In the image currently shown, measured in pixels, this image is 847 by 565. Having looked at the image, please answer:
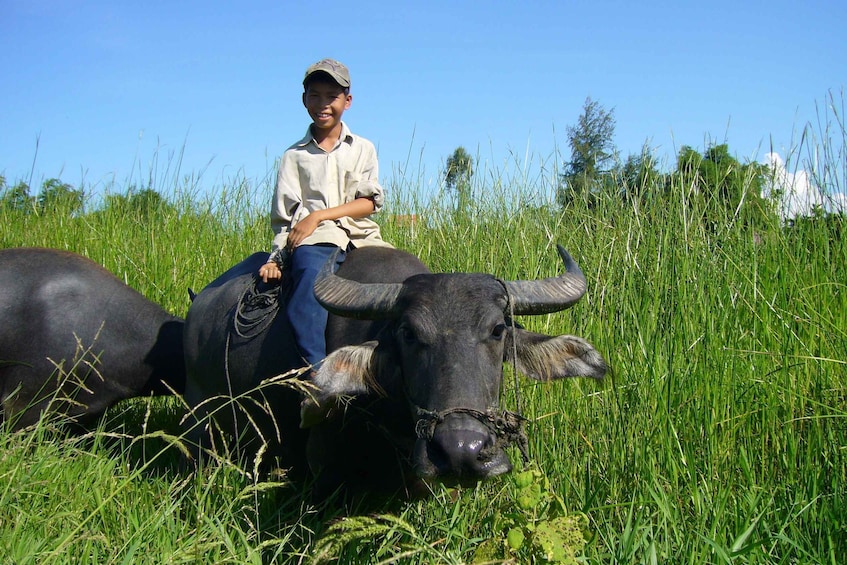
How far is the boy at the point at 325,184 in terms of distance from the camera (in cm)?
410

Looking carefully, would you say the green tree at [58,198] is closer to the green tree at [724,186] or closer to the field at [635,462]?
the field at [635,462]

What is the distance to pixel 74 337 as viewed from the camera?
5.29 metres

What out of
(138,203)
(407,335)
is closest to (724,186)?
(407,335)

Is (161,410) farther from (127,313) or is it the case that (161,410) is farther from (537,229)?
(537,229)

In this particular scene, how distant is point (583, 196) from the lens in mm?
5383

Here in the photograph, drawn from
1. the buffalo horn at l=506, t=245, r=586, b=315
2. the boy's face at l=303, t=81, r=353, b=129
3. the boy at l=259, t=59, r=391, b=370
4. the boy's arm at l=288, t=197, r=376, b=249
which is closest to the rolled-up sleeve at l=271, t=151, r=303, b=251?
the boy at l=259, t=59, r=391, b=370

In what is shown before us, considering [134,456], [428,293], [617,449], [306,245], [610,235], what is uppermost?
[610,235]

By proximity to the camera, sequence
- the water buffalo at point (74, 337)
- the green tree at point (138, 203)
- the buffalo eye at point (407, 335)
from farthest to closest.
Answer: the green tree at point (138, 203), the water buffalo at point (74, 337), the buffalo eye at point (407, 335)

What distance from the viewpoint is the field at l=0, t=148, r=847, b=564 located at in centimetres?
277

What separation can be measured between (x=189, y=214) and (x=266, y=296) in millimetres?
4728

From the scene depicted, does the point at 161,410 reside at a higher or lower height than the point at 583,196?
lower

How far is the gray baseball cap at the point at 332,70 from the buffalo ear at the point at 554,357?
1.91 meters

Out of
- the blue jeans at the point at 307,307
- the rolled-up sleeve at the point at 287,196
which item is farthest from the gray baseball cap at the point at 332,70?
the blue jeans at the point at 307,307

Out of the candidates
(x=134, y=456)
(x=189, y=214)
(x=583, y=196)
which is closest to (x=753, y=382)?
(x=583, y=196)
